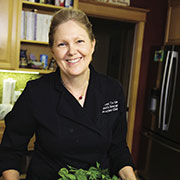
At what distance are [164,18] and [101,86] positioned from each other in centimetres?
274

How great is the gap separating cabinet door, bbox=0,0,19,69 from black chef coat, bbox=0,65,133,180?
4.98ft

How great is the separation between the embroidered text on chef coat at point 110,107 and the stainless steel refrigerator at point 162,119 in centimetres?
181

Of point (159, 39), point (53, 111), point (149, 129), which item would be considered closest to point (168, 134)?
point (149, 129)

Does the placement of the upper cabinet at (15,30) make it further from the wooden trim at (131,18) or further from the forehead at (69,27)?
the forehead at (69,27)

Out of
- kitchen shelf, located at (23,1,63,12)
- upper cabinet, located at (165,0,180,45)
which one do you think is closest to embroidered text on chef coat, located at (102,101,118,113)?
kitchen shelf, located at (23,1,63,12)

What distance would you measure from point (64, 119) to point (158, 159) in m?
2.30

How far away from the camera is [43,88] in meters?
→ 1.14

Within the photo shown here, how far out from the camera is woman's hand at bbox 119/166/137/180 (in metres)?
1.05

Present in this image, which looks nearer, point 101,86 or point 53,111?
point 53,111

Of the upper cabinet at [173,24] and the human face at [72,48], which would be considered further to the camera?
the upper cabinet at [173,24]

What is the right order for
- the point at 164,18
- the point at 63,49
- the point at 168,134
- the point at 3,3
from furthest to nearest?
1. the point at 164,18
2. the point at 168,134
3. the point at 3,3
4. the point at 63,49

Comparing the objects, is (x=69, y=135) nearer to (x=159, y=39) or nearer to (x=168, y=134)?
(x=168, y=134)

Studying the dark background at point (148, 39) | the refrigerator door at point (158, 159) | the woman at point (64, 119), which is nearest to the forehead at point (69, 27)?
the woman at point (64, 119)

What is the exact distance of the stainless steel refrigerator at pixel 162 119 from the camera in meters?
2.80
